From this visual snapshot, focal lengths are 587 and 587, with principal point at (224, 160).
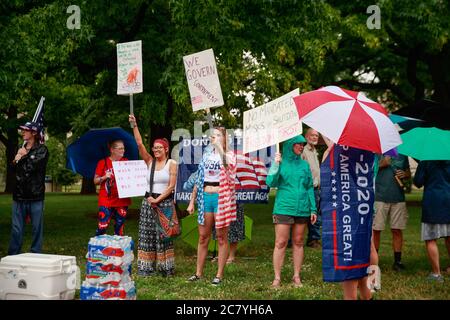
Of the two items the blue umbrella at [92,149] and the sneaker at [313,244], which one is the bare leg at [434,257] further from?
the blue umbrella at [92,149]

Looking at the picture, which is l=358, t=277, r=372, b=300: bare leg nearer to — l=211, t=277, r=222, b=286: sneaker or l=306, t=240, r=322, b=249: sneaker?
l=211, t=277, r=222, b=286: sneaker

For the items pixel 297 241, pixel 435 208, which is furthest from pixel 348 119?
pixel 435 208

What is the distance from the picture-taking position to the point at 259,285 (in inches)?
277

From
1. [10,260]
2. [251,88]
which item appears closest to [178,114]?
[251,88]

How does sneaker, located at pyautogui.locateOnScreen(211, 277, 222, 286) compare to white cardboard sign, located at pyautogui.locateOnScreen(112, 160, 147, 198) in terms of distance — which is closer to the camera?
sneaker, located at pyautogui.locateOnScreen(211, 277, 222, 286)

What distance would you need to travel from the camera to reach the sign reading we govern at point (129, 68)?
7777 mm

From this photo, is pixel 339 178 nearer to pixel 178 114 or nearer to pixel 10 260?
pixel 10 260

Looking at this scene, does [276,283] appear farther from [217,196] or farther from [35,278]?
[35,278]

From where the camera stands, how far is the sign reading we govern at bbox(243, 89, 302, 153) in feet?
21.3

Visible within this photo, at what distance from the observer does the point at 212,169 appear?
731 cm

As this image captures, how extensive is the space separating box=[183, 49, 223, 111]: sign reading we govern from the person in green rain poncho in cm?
115

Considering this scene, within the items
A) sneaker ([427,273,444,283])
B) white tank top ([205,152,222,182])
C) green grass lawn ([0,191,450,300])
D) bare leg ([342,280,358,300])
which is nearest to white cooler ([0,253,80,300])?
green grass lawn ([0,191,450,300])

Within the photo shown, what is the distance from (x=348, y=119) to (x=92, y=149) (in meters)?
4.81

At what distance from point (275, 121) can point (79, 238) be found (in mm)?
6889
